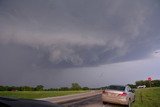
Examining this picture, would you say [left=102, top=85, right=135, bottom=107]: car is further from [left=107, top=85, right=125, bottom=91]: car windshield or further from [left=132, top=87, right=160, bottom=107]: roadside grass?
[left=132, top=87, right=160, bottom=107]: roadside grass

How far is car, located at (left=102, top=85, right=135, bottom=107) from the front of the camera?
20.4 meters

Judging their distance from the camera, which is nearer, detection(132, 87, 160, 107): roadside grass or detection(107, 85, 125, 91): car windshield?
detection(107, 85, 125, 91): car windshield

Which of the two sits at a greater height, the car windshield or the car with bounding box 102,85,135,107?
the car windshield

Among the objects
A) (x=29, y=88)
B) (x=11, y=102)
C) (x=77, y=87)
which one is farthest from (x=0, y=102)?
(x=77, y=87)

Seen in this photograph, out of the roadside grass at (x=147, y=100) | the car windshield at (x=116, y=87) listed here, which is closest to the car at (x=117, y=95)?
the car windshield at (x=116, y=87)

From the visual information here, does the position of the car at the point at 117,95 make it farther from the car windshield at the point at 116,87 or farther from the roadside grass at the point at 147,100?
the roadside grass at the point at 147,100

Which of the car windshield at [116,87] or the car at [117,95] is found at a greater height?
the car windshield at [116,87]

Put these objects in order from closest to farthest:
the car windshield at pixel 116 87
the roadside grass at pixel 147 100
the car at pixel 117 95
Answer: the car at pixel 117 95 < the car windshield at pixel 116 87 < the roadside grass at pixel 147 100

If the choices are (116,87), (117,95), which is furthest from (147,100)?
(117,95)

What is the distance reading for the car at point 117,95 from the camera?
2036 cm

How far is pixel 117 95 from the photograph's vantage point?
20562mm

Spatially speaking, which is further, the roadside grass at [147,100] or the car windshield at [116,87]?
the roadside grass at [147,100]

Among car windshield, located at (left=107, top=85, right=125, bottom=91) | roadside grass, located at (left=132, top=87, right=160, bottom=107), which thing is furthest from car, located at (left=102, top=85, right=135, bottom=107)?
roadside grass, located at (left=132, top=87, right=160, bottom=107)

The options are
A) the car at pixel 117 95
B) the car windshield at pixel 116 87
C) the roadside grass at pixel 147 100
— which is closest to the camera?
the car at pixel 117 95
